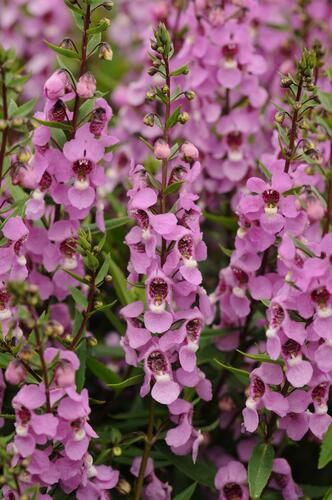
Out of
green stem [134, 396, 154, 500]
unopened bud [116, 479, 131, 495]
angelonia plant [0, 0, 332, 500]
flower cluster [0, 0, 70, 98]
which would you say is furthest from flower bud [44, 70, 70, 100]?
flower cluster [0, 0, 70, 98]

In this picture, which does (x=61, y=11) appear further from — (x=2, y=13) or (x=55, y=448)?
(x=55, y=448)

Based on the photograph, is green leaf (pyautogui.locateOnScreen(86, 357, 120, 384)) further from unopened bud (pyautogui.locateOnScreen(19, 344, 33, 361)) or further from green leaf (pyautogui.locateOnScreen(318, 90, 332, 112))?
green leaf (pyautogui.locateOnScreen(318, 90, 332, 112))

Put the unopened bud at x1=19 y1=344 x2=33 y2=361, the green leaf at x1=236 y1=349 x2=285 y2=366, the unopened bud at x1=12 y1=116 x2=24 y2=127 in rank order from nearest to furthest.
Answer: the unopened bud at x1=19 y1=344 x2=33 y2=361, the unopened bud at x1=12 y1=116 x2=24 y2=127, the green leaf at x1=236 y1=349 x2=285 y2=366

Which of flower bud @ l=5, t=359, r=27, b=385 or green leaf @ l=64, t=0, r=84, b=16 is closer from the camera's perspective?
flower bud @ l=5, t=359, r=27, b=385

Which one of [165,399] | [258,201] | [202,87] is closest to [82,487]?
[165,399]

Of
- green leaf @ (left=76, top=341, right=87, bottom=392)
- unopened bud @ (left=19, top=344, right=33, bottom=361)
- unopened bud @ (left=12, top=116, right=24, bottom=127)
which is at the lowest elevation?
green leaf @ (left=76, top=341, right=87, bottom=392)

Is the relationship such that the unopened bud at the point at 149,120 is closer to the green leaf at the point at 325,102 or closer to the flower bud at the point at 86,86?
the flower bud at the point at 86,86

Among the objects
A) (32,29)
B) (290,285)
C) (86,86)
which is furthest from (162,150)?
(32,29)
